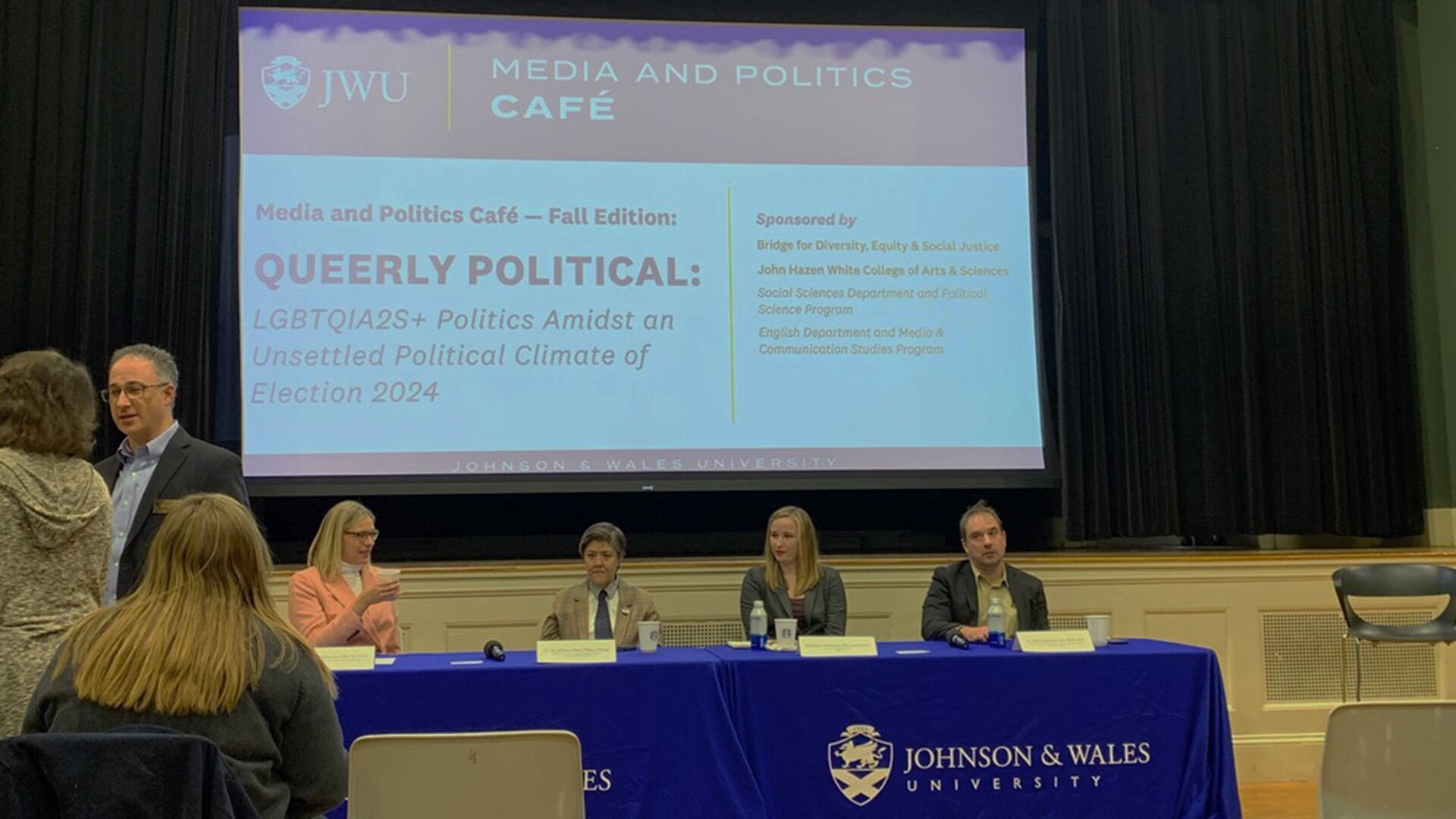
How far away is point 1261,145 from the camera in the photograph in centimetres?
559

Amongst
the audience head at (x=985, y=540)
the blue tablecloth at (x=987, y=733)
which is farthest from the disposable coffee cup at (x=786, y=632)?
the audience head at (x=985, y=540)

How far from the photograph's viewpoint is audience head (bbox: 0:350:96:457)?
2273 millimetres

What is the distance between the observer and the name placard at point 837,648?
11.0 feet

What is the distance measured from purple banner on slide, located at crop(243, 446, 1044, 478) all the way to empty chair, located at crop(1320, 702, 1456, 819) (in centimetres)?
302

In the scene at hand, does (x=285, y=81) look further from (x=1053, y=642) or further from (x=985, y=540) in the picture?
(x=1053, y=642)

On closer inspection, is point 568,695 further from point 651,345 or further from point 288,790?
point 651,345

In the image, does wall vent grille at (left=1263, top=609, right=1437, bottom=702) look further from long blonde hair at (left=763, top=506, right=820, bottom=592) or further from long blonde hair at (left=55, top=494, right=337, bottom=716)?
long blonde hair at (left=55, top=494, right=337, bottom=716)

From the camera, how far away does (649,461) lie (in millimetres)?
5098

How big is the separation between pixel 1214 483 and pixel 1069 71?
6.22 ft

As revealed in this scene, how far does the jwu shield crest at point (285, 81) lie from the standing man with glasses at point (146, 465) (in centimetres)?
231

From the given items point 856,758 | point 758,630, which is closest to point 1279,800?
point 856,758

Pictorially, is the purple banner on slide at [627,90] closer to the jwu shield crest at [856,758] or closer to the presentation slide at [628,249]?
the presentation slide at [628,249]

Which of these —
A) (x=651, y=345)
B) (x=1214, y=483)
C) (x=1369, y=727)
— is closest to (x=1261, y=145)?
(x=1214, y=483)

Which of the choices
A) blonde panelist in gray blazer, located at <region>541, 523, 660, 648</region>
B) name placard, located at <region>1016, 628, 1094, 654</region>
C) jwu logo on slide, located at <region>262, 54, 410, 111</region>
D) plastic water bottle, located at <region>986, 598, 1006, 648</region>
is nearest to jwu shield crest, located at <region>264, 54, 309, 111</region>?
jwu logo on slide, located at <region>262, 54, 410, 111</region>
